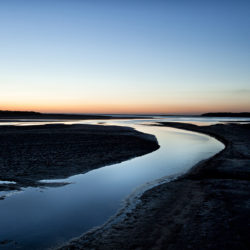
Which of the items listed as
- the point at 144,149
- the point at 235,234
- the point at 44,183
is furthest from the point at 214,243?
the point at 144,149

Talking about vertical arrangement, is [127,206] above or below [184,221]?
below

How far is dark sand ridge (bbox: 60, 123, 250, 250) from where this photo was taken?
4332 millimetres

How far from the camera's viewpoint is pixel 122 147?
17.0 m

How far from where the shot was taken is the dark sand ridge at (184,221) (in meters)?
4.33

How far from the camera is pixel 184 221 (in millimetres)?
5141

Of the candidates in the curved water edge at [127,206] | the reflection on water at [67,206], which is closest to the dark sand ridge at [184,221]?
the curved water edge at [127,206]

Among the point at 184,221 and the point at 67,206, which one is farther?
the point at 67,206

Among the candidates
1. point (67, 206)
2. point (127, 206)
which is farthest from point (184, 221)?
point (67, 206)

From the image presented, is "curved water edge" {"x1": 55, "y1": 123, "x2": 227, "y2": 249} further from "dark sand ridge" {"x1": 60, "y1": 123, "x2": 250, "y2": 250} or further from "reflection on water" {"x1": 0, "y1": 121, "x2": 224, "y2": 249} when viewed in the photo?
"reflection on water" {"x1": 0, "y1": 121, "x2": 224, "y2": 249}

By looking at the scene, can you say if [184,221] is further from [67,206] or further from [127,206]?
[67,206]

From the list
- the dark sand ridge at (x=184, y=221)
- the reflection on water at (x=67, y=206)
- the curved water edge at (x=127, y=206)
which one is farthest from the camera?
the curved water edge at (x=127, y=206)

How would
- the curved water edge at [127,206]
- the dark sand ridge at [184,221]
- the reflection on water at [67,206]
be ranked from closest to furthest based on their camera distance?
the dark sand ridge at [184,221] < the reflection on water at [67,206] < the curved water edge at [127,206]

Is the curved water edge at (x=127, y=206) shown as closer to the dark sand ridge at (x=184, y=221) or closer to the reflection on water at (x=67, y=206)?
the dark sand ridge at (x=184, y=221)

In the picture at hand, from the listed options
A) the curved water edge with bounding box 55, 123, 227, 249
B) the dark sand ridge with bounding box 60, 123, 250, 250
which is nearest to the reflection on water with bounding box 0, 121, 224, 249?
the curved water edge with bounding box 55, 123, 227, 249
